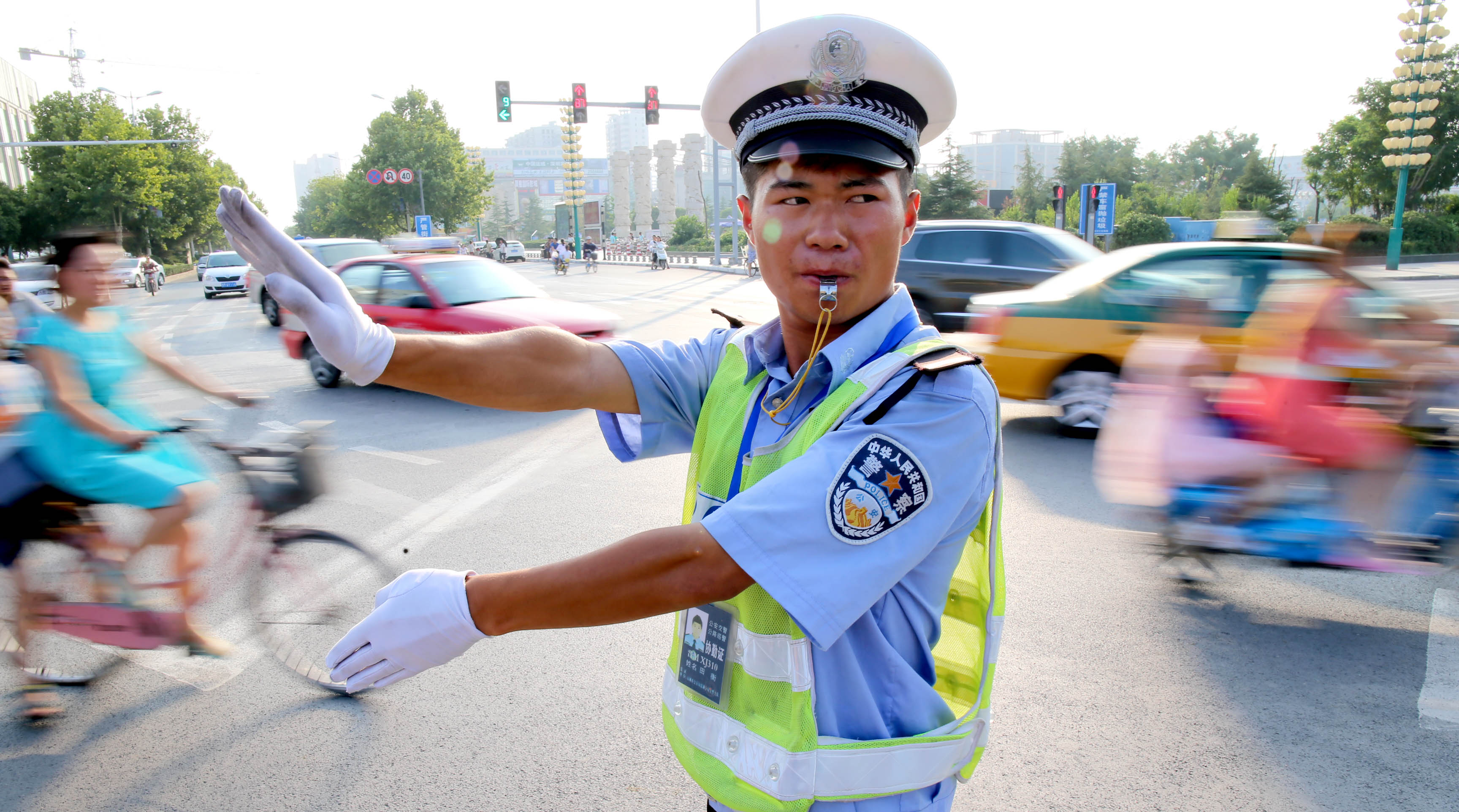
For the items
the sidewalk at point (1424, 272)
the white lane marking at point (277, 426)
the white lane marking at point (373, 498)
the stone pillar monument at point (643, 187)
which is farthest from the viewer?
the stone pillar monument at point (643, 187)

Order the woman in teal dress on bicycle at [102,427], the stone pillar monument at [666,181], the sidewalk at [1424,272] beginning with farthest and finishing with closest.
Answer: the stone pillar monument at [666,181] < the sidewalk at [1424,272] < the woman in teal dress on bicycle at [102,427]

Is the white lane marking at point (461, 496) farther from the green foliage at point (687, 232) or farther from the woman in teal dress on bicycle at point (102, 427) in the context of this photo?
the green foliage at point (687, 232)

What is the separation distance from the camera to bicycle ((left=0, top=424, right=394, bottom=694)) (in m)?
3.29

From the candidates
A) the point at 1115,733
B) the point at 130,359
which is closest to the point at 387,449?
the point at 130,359

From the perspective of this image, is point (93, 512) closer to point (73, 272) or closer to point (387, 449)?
point (73, 272)

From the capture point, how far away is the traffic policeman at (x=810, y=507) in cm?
102

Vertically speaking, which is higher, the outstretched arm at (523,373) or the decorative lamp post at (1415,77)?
the decorative lamp post at (1415,77)

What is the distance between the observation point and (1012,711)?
313cm

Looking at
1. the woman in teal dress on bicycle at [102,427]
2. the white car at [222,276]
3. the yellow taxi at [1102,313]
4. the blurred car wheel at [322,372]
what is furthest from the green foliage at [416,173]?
the woman in teal dress on bicycle at [102,427]

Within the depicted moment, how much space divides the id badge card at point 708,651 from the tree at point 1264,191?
40842 millimetres

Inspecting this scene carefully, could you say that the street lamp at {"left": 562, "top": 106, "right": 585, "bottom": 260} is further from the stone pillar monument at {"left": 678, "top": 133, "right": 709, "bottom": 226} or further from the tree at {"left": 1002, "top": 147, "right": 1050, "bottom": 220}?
the stone pillar monument at {"left": 678, "top": 133, "right": 709, "bottom": 226}

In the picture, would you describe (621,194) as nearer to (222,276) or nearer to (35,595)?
(222,276)

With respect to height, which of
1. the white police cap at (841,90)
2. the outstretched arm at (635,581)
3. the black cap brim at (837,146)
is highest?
the white police cap at (841,90)

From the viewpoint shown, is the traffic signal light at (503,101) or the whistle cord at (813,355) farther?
the traffic signal light at (503,101)
